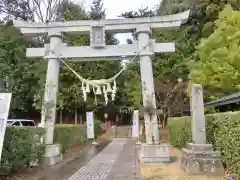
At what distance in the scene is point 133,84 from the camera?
35.6 metres

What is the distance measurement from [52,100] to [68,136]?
5.40m

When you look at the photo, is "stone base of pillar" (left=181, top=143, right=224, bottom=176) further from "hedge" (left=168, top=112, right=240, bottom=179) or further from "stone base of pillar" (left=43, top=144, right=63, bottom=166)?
"stone base of pillar" (left=43, top=144, right=63, bottom=166)

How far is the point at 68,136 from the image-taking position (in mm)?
19219

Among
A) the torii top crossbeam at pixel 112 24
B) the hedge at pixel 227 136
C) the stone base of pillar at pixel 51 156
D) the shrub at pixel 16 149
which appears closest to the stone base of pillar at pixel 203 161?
the hedge at pixel 227 136

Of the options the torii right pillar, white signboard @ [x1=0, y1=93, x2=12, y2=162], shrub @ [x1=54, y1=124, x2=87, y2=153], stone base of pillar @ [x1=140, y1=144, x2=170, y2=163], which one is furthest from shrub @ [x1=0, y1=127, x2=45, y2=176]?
shrub @ [x1=54, y1=124, x2=87, y2=153]

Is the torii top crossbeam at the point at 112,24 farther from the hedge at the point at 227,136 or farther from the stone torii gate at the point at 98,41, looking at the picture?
the hedge at the point at 227,136

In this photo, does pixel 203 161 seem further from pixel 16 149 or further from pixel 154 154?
pixel 16 149

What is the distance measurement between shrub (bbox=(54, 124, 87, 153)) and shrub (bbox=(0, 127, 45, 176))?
18.0 feet

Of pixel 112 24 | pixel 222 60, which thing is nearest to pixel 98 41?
pixel 112 24

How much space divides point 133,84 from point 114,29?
69.4ft

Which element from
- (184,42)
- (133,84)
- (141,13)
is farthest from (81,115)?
(184,42)

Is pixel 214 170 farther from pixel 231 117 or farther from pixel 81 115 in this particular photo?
pixel 81 115

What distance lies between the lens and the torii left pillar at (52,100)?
13750 mm

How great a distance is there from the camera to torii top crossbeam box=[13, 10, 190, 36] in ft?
47.5
